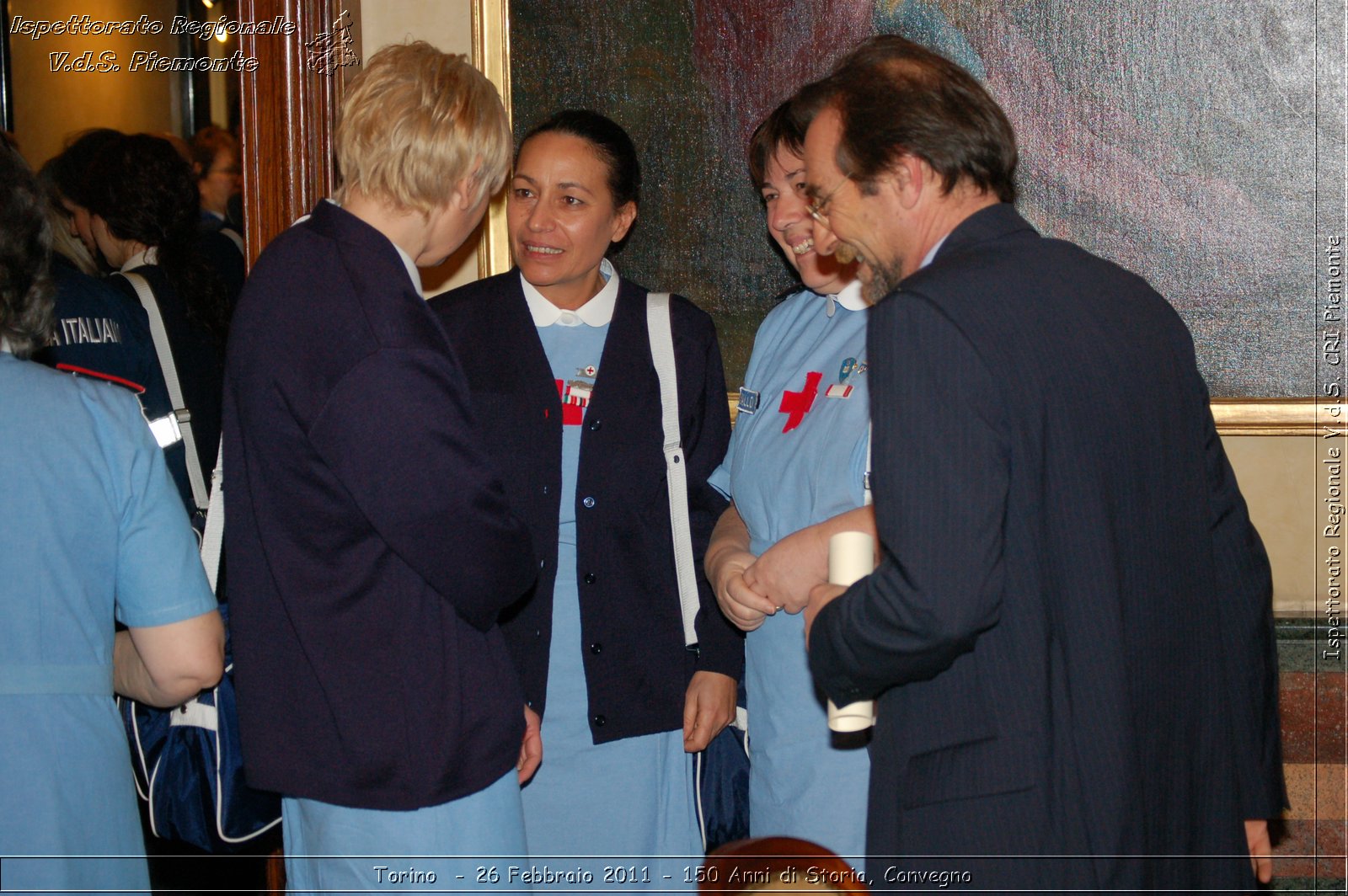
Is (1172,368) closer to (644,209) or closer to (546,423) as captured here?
(546,423)

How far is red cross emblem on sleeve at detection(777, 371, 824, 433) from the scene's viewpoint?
6.98 ft

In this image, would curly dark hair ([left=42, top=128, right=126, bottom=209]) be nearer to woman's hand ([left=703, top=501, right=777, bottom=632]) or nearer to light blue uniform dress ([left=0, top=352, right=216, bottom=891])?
light blue uniform dress ([left=0, top=352, right=216, bottom=891])

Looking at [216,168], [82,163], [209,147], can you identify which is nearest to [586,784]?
[82,163]

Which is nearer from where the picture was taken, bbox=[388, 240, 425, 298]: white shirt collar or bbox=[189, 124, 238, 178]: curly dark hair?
bbox=[388, 240, 425, 298]: white shirt collar

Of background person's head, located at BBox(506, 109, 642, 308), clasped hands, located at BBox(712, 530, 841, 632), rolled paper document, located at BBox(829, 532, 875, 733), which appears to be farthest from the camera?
background person's head, located at BBox(506, 109, 642, 308)

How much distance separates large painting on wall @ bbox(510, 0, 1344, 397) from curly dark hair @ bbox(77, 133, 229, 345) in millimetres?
1323

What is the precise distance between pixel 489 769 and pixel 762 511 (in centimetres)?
76

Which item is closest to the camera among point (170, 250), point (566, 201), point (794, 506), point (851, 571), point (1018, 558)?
point (1018, 558)

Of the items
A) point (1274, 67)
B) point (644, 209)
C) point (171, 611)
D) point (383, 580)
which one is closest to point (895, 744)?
point (383, 580)

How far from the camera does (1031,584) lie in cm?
137

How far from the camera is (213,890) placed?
270cm

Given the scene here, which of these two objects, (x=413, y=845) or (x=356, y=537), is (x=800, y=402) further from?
(x=413, y=845)

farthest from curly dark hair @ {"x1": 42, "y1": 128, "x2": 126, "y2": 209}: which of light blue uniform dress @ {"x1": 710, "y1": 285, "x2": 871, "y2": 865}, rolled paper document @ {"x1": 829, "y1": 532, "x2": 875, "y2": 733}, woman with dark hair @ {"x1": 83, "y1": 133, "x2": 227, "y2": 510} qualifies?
rolled paper document @ {"x1": 829, "y1": 532, "x2": 875, "y2": 733}

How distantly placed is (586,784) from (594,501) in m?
0.58
